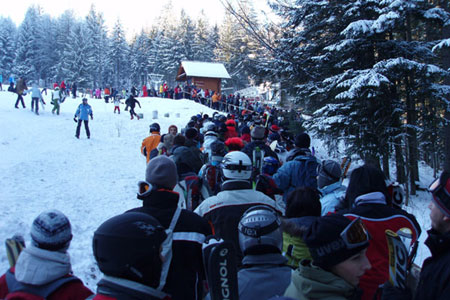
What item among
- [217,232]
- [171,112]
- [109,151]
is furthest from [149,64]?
[217,232]

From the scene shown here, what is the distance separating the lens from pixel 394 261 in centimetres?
144

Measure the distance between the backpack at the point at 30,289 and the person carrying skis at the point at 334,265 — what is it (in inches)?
49.9

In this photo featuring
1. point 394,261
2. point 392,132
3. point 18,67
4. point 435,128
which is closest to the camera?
point 394,261

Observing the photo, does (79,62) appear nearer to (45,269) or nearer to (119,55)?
(119,55)

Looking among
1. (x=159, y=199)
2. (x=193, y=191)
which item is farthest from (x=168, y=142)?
(x=159, y=199)

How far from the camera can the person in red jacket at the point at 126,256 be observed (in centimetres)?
156

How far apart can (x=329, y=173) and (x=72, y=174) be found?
9.71 metres

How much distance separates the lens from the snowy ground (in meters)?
6.71

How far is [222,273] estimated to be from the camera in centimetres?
167

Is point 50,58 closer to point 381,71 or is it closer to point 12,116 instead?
point 12,116

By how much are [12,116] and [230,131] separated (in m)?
15.6

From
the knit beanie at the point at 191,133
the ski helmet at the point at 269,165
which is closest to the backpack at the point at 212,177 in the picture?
the ski helmet at the point at 269,165

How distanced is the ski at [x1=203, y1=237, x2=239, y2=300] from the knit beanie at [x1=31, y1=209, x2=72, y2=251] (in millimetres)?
888

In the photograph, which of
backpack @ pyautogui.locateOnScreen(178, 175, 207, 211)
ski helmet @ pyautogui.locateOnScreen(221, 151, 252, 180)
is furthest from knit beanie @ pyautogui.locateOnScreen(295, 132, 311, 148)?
ski helmet @ pyautogui.locateOnScreen(221, 151, 252, 180)
